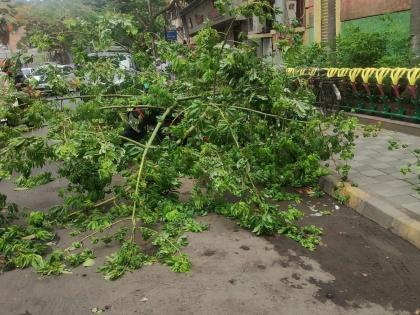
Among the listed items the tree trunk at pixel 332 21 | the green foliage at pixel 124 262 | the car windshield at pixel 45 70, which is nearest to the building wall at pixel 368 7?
the tree trunk at pixel 332 21

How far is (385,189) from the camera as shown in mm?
5301

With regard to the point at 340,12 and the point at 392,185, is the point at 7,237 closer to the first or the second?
the point at 392,185

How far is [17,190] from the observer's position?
22.2 ft

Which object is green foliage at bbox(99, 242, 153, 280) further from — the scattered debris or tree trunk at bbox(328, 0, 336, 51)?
tree trunk at bbox(328, 0, 336, 51)

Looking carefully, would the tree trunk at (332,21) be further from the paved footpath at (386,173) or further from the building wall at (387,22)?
the paved footpath at (386,173)

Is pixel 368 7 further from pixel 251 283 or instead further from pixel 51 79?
pixel 251 283

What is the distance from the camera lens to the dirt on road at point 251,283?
3.29 m

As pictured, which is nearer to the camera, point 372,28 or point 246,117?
point 246,117

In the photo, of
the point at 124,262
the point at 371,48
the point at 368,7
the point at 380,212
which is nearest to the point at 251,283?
the point at 124,262

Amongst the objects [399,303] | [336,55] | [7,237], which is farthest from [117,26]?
[336,55]

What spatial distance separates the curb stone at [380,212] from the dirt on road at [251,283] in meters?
Answer: 0.10

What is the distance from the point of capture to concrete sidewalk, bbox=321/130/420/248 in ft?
14.6

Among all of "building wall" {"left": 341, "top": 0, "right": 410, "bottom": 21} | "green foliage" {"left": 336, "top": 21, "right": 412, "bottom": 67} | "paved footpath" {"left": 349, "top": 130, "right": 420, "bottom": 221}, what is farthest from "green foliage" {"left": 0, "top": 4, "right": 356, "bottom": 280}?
"building wall" {"left": 341, "top": 0, "right": 410, "bottom": 21}

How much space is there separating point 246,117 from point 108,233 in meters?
2.30
